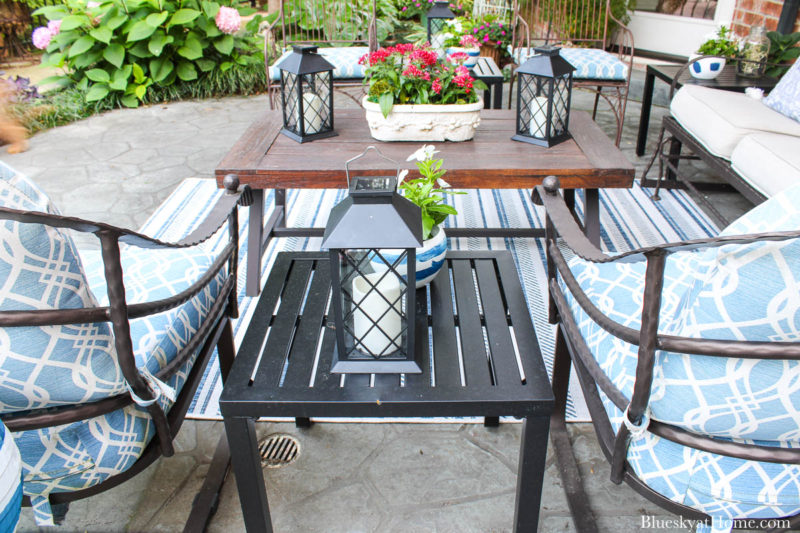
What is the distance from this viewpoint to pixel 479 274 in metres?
1.50

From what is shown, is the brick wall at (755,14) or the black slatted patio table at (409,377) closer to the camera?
the black slatted patio table at (409,377)

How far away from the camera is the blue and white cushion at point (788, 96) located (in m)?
2.67

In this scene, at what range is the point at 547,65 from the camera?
206 centimetres

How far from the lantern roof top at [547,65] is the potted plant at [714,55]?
1477 millimetres

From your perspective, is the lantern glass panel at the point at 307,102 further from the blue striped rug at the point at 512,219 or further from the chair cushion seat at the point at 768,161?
the chair cushion seat at the point at 768,161

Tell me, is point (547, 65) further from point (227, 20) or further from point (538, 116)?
point (227, 20)

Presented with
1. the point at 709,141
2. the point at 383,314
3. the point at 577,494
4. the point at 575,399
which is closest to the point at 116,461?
the point at 383,314

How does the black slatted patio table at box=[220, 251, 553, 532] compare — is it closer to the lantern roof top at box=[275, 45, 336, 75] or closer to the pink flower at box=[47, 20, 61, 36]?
the lantern roof top at box=[275, 45, 336, 75]

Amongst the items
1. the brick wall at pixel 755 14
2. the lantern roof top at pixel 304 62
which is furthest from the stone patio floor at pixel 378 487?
the brick wall at pixel 755 14

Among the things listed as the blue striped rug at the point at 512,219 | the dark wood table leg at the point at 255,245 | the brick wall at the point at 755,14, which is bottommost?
the blue striped rug at the point at 512,219

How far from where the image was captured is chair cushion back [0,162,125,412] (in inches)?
33.8

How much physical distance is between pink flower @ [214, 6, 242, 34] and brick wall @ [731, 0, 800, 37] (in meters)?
3.78

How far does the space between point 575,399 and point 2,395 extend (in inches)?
56.1

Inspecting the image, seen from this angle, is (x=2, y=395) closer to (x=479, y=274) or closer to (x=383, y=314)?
(x=383, y=314)
